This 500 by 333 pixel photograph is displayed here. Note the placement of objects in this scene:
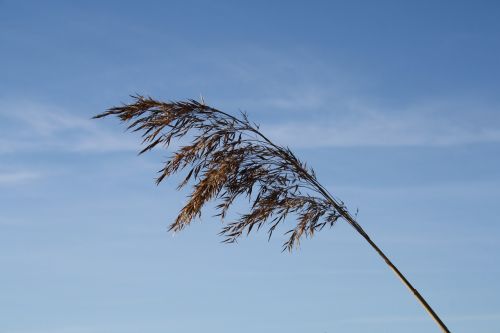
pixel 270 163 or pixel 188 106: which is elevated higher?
pixel 188 106

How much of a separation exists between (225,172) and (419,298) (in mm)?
2200

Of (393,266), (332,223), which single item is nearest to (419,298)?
(393,266)

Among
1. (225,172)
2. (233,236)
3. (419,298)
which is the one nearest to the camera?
(419,298)

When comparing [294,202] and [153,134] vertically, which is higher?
[153,134]

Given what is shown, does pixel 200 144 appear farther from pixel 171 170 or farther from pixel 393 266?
pixel 393 266

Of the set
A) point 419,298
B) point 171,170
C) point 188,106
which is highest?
point 188,106

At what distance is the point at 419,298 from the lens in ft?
22.1

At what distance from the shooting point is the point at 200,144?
24.3 ft

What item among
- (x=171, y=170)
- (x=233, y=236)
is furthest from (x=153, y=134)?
(x=233, y=236)

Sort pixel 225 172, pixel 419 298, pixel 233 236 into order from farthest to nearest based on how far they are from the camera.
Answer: pixel 233 236 → pixel 225 172 → pixel 419 298

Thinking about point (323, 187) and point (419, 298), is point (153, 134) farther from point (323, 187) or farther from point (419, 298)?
point (419, 298)

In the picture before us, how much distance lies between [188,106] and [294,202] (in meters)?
1.46

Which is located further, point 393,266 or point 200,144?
point 200,144

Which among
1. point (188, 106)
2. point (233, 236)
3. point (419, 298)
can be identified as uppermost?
point (188, 106)
